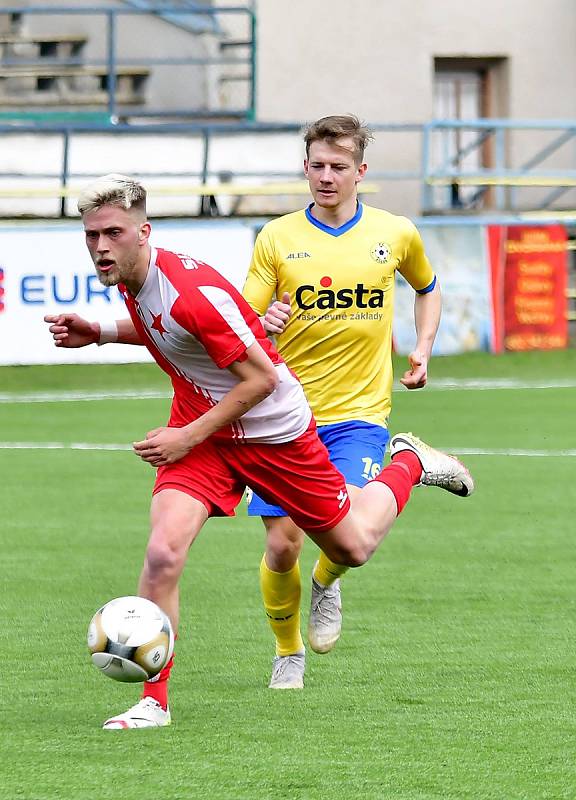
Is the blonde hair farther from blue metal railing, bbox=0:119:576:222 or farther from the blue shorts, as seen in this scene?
blue metal railing, bbox=0:119:576:222

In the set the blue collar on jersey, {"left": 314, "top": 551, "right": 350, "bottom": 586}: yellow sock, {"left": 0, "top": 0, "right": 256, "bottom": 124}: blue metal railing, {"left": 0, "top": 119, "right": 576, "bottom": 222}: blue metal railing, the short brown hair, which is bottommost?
{"left": 314, "top": 551, "right": 350, "bottom": 586}: yellow sock

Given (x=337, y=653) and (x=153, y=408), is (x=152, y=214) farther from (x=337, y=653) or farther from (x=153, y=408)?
(x=337, y=653)

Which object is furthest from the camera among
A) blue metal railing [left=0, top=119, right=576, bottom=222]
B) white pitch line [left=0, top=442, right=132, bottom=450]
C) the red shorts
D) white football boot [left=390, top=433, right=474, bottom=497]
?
blue metal railing [left=0, top=119, right=576, bottom=222]

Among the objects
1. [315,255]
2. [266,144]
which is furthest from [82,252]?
[315,255]

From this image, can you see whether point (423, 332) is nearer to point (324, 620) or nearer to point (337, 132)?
point (337, 132)

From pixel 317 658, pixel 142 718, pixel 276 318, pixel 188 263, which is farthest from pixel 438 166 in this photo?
pixel 142 718

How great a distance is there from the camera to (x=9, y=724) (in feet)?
17.4

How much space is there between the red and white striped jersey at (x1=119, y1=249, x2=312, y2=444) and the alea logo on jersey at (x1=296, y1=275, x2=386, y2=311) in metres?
0.82

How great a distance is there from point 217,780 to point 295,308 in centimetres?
241

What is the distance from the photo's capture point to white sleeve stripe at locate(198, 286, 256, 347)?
523cm

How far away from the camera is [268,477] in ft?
18.6

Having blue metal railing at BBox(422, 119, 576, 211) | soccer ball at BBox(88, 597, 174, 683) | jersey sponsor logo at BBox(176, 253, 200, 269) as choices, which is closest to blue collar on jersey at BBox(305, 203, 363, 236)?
jersey sponsor logo at BBox(176, 253, 200, 269)

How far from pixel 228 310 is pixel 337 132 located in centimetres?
135

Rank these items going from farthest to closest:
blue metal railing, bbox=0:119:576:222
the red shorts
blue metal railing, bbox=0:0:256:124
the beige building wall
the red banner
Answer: the beige building wall < blue metal railing, bbox=0:0:256:124 < blue metal railing, bbox=0:119:576:222 < the red banner < the red shorts
